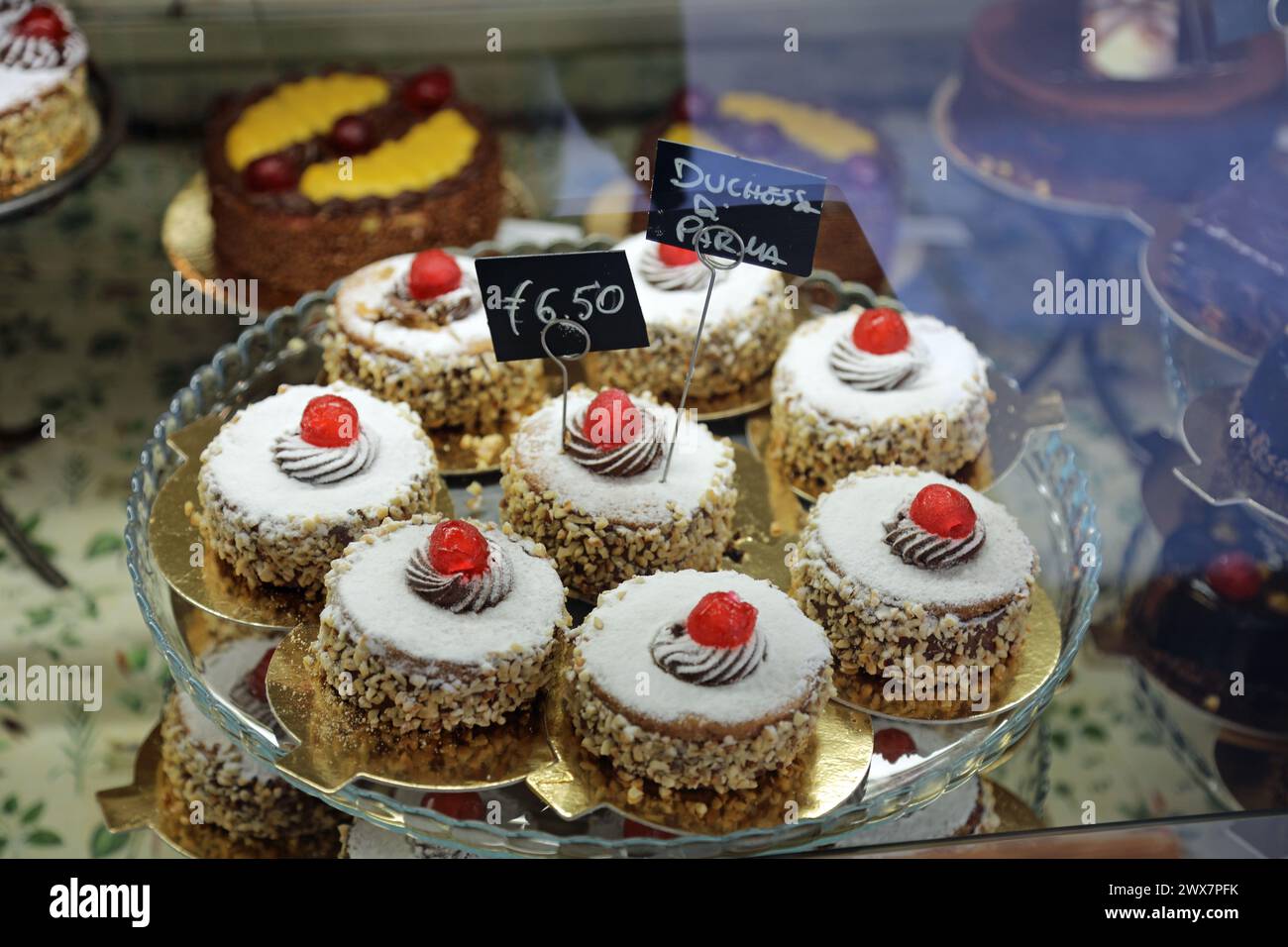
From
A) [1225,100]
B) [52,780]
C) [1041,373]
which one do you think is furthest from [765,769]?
[1225,100]

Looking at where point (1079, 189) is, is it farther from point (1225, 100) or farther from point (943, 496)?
point (943, 496)

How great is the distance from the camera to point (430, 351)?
2768 mm

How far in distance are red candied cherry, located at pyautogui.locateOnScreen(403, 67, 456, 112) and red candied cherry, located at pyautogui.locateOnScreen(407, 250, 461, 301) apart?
1.42m

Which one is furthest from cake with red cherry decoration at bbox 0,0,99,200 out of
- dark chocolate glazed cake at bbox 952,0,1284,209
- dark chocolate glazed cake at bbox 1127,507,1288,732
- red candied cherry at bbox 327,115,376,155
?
dark chocolate glazed cake at bbox 1127,507,1288,732

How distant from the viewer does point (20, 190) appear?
10.7 feet

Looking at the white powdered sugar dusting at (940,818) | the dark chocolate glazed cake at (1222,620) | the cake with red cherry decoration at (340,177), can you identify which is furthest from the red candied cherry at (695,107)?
the white powdered sugar dusting at (940,818)

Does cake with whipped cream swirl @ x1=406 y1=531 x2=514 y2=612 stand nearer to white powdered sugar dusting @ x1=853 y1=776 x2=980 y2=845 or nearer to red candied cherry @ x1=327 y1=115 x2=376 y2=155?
white powdered sugar dusting @ x1=853 y1=776 x2=980 y2=845

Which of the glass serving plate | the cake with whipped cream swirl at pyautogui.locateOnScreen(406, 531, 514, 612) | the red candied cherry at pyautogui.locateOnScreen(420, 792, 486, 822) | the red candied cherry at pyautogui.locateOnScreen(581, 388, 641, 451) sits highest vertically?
the red candied cherry at pyautogui.locateOnScreen(581, 388, 641, 451)

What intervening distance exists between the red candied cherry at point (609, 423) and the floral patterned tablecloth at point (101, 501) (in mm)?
1017

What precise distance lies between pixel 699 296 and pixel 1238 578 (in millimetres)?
1279

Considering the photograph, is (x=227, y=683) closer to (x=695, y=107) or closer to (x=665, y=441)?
(x=665, y=441)

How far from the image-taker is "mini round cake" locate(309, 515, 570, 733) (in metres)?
2.10

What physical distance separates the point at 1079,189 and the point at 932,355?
46.4 inches

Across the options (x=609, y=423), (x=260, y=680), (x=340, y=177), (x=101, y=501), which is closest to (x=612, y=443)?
(x=609, y=423)
